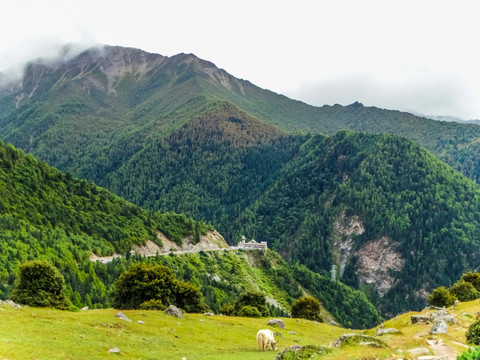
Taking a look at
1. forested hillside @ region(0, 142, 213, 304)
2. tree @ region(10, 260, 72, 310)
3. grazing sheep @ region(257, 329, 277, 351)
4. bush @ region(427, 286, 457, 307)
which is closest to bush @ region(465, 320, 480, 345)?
grazing sheep @ region(257, 329, 277, 351)

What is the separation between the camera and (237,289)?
500ft

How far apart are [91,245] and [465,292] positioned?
11519 centimetres

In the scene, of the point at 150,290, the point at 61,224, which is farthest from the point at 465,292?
the point at 61,224

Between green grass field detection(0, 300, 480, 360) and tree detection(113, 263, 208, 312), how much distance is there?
10226mm

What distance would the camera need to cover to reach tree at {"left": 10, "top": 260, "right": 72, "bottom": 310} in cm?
5591

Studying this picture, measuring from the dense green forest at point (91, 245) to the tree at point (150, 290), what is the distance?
103 ft

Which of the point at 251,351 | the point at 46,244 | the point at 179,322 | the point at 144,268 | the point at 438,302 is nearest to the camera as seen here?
the point at 251,351

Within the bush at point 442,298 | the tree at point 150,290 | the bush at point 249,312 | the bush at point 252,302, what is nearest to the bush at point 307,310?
the bush at point 252,302

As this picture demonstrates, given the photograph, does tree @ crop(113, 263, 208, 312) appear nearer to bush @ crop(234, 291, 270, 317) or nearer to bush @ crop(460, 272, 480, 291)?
bush @ crop(234, 291, 270, 317)

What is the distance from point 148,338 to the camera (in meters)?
42.3

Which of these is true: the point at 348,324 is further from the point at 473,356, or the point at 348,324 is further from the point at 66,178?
the point at 473,356

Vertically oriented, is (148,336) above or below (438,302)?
above

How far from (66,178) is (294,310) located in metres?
137

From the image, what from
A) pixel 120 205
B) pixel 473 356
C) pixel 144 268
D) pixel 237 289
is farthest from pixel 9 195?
pixel 473 356
